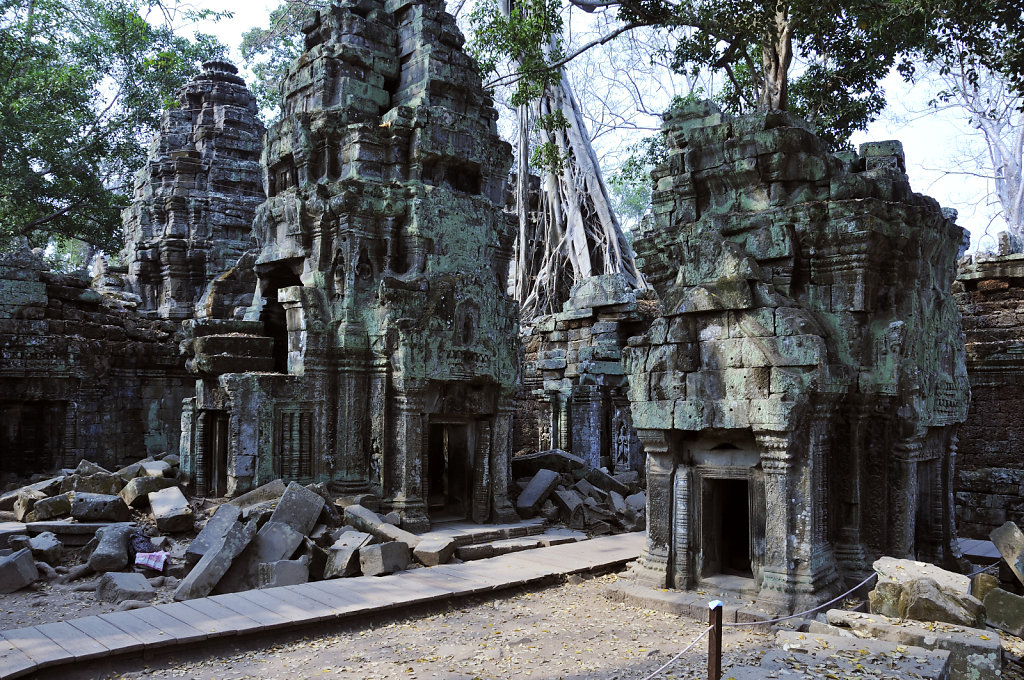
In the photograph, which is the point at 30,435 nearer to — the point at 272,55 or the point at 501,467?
the point at 501,467

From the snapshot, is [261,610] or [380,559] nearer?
[261,610]

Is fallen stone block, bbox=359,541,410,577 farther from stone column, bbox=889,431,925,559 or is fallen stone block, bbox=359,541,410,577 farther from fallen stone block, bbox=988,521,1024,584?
fallen stone block, bbox=988,521,1024,584

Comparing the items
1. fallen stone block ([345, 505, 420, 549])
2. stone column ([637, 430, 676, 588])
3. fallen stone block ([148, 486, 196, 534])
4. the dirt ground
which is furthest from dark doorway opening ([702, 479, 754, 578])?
fallen stone block ([148, 486, 196, 534])

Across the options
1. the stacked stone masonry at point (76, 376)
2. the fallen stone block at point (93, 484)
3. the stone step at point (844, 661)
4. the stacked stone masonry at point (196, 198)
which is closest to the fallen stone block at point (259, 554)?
the fallen stone block at point (93, 484)

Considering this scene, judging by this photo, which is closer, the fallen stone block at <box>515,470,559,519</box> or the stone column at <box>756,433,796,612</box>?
the stone column at <box>756,433,796,612</box>

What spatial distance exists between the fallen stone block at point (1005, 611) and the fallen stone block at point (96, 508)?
872 centimetres

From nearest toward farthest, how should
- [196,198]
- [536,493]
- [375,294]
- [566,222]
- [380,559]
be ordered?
[380,559] → [375,294] → [536,493] → [196,198] → [566,222]

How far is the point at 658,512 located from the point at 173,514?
17.8ft

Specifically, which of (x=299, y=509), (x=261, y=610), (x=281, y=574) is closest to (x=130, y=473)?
(x=299, y=509)

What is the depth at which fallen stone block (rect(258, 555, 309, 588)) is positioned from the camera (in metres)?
7.30

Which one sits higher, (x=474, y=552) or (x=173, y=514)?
(x=173, y=514)

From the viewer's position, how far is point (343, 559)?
7.67m

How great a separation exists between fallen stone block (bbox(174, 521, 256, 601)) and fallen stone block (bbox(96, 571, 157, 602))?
0.85 ft

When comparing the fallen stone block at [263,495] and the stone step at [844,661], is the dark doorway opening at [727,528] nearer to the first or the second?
the stone step at [844,661]
